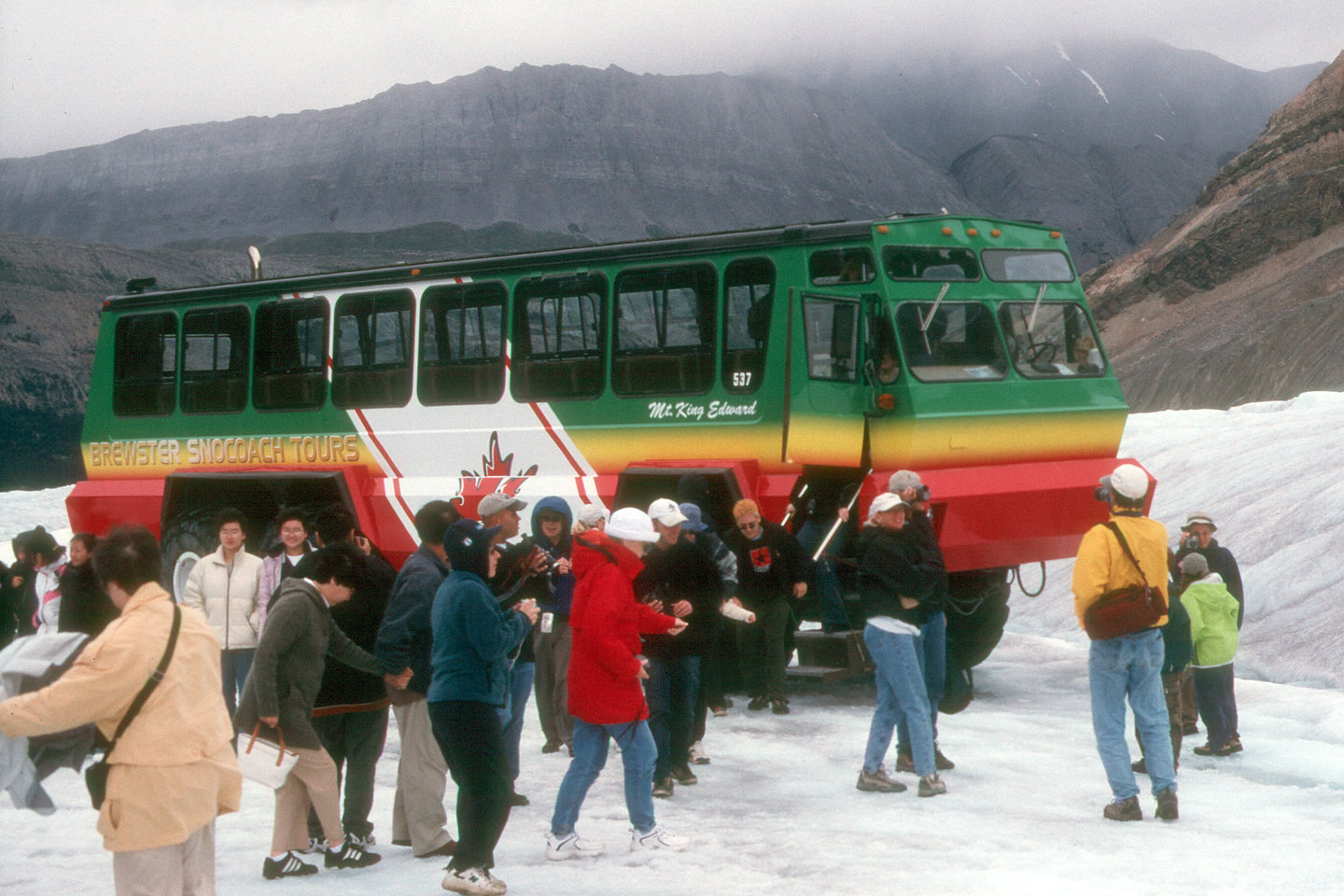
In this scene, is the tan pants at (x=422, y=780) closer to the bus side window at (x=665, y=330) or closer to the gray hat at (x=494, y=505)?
the gray hat at (x=494, y=505)

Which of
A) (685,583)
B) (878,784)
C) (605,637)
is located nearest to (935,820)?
(878,784)

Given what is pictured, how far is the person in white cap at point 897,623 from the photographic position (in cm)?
850

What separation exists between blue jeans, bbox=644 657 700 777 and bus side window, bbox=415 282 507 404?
514 centimetres

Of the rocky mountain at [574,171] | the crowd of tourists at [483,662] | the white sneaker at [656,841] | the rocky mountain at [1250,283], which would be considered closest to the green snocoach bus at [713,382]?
the crowd of tourists at [483,662]

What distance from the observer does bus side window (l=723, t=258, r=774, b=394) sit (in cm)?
1141

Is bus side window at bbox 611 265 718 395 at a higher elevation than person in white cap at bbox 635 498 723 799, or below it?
higher

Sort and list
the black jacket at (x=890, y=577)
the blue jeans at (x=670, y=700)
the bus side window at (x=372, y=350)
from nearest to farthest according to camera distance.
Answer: the blue jeans at (x=670, y=700) → the black jacket at (x=890, y=577) → the bus side window at (x=372, y=350)

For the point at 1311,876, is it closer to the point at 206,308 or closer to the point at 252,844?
the point at 252,844

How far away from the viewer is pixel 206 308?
15.5 m

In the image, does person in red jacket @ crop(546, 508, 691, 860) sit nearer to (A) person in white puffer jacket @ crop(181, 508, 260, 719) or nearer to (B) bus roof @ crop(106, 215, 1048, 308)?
(A) person in white puffer jacket @ crop(181, 508, 260, 719)

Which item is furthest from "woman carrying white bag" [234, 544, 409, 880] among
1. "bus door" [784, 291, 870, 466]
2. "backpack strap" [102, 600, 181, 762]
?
"bus door" [784, 291, 870, 466]

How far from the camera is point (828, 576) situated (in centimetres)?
1145

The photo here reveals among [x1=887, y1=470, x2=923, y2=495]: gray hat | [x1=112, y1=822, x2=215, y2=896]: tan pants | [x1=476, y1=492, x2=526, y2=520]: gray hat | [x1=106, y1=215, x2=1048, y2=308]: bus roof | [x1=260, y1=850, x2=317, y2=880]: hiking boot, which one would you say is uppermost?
[x1=106, y1=215, x2=1048, y2=308]: bus roof

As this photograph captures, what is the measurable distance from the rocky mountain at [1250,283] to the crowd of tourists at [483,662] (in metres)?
48.2
